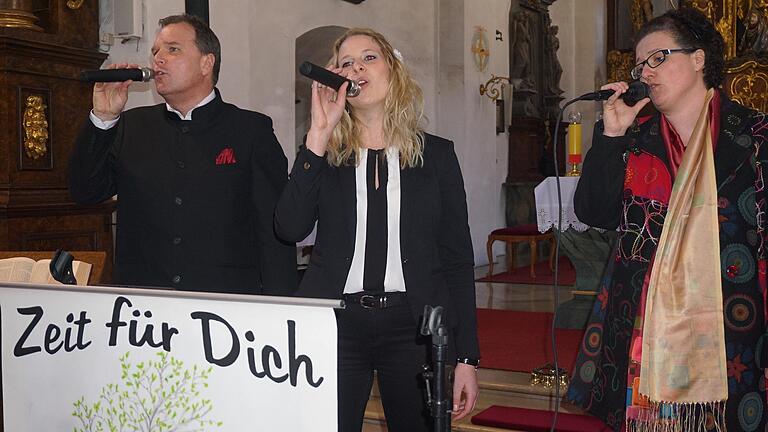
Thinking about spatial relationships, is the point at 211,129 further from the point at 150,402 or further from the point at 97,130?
the point at 150,402

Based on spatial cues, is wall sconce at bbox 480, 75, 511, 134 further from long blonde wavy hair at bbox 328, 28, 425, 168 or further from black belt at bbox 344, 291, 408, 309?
black belt at bbox 344, 291, 408, 309

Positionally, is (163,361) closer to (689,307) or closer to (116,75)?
(116,75)

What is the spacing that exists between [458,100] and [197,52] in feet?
26.5

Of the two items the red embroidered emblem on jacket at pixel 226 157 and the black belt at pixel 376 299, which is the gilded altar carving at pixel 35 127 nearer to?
the red embroidered emblem on jacket at pixel 226 157

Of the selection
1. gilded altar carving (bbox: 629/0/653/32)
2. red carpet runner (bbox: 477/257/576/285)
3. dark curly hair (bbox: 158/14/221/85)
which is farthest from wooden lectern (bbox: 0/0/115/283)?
gilded altar carving (bbox: 629/0/653/32)

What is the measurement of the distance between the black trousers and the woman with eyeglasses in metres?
0.55

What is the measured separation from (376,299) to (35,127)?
149 inches

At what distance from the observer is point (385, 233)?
90.9 inches

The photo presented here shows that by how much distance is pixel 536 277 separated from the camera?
984 centimetres

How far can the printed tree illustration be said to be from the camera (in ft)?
5.96

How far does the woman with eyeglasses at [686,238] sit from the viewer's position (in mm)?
2287

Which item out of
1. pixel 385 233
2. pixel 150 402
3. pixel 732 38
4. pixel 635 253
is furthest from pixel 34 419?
pixel 732 38

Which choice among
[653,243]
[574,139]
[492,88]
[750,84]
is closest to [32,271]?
[653,243]

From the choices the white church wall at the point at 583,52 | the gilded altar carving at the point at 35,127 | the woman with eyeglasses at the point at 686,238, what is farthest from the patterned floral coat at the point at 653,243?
the white church wall at the point at 583,52
